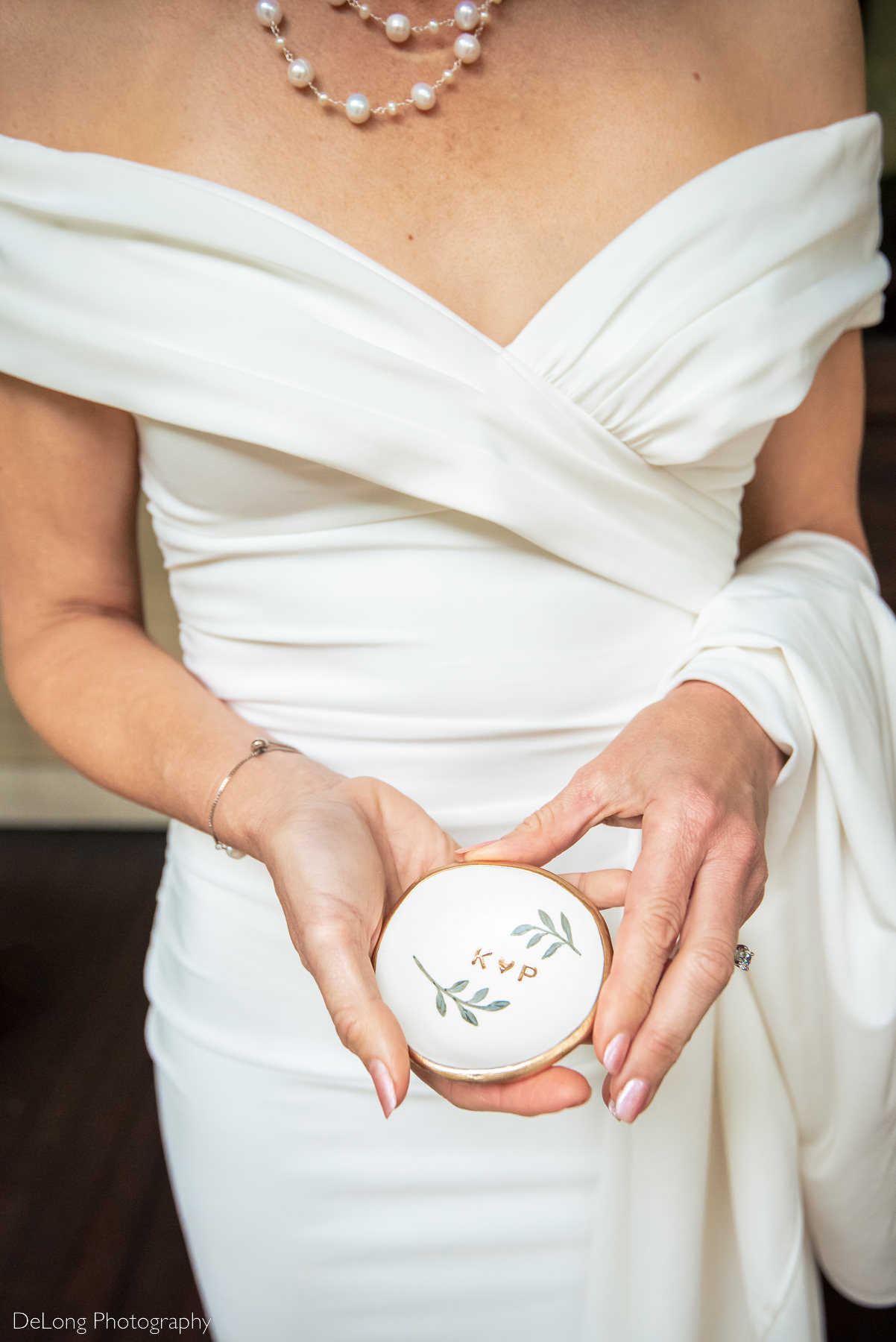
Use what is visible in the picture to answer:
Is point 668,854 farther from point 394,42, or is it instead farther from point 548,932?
point 394,42

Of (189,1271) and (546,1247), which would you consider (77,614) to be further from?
(189,1271)

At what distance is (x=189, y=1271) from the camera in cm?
158

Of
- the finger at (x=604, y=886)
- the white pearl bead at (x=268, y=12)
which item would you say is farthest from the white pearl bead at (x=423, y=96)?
the finger at (x=604, y=886)

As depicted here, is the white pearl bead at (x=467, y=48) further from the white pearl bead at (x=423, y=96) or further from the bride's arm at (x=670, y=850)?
the bride's arm at (x=670, y=850)

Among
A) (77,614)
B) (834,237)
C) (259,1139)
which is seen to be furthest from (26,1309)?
(834,237)

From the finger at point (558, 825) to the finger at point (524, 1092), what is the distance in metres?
0.15

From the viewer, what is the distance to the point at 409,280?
31.9 inches

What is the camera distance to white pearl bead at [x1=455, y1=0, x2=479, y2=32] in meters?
0.81

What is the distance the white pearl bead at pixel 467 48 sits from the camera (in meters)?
0.81

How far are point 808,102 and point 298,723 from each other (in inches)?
28.8

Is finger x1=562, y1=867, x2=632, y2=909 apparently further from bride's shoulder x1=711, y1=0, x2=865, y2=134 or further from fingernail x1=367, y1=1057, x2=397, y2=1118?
bride's shoulder x1=711, y1=0, x2=865, y2=134

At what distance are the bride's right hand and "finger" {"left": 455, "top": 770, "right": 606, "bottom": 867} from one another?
73 millimetres

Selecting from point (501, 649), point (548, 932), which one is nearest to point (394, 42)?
point (501, 649)

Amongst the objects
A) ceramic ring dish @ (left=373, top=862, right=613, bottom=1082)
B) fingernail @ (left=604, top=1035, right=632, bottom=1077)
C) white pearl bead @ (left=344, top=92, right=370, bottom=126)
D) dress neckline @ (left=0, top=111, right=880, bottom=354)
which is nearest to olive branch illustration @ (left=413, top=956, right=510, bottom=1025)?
ceramic ring dish @ (left=373, top=862, right=613, bottom=1082)
